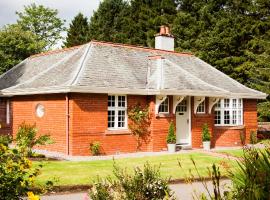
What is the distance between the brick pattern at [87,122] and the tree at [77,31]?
1510 inches

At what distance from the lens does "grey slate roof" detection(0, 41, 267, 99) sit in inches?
776

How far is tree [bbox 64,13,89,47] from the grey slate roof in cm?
3455

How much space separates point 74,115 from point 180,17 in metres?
32.2

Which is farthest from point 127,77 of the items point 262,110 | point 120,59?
point 262,110

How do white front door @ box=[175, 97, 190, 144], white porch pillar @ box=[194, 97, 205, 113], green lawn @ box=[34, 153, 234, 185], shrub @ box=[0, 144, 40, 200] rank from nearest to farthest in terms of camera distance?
shrub @ box=[0, 144, 40, 200]
green lawn @ box=[34, 153, 234, 185]
white front door @ box=[175, 97, 190, 144]
white porch pillar @ box=[194, 97, 205, 113]

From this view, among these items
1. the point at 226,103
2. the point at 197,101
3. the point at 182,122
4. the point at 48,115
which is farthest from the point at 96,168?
the point at 226,103

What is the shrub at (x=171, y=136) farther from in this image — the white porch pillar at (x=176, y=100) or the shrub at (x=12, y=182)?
the shrub at (x=12, y=182)

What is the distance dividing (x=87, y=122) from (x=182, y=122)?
5.60 meters

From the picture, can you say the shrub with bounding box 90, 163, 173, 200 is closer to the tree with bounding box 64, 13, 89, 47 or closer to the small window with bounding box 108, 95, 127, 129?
the small window with bounding box 108, 95, 127, 129

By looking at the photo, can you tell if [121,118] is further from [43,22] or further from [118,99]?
[43,22]

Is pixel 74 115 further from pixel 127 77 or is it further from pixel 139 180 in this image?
pixel 139 180

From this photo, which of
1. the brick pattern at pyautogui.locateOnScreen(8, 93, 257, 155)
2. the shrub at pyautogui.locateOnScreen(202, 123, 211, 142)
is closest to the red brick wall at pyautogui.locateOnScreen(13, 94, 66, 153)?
the brick pattern at pyautogui.locateOnScreen(8, 93, 257, 155)

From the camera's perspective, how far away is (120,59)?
22.7 m

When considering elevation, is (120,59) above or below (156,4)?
below
